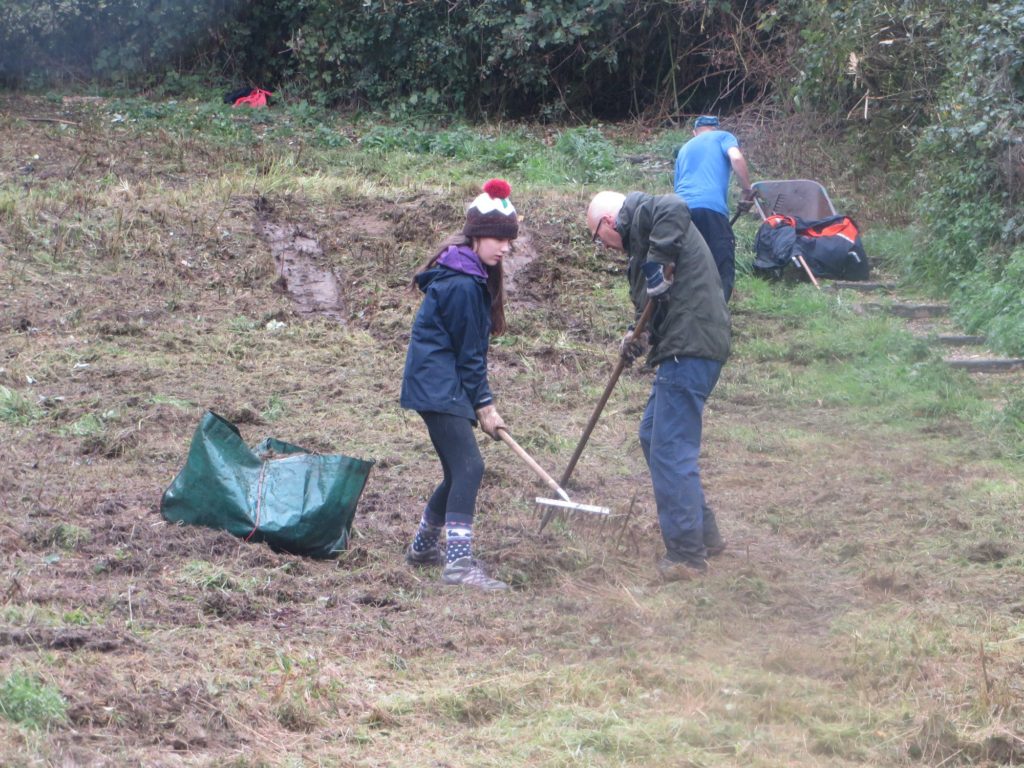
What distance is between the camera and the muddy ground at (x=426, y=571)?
4.01 metres

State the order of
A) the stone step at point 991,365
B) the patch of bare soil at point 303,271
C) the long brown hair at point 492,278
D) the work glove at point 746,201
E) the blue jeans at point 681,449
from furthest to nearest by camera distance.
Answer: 1. the patch of bare soil at point 303,271
2. the work glove at point 746,201
3. the stone step at point 991,365
4. the blue jeans at point 681,449
5. the long brown hair at point 492,278

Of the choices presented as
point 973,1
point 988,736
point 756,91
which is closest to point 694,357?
point 988,736

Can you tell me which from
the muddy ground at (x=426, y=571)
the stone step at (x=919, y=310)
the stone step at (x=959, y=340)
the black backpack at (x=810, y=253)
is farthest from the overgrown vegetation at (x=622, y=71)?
the muddy ground at (x=426, y=571)

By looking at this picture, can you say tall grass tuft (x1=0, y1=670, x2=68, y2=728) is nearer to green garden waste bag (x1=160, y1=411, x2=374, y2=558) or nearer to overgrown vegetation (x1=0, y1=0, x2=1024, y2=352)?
green garden waste bag (x1=160, y1=411, x2=374, y2=558)

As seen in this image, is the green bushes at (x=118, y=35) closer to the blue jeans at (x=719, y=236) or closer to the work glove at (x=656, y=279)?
the blue jeans at (x=719, y=236)

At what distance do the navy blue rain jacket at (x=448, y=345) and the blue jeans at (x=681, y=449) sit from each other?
85cm

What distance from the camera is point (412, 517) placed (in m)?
6.43

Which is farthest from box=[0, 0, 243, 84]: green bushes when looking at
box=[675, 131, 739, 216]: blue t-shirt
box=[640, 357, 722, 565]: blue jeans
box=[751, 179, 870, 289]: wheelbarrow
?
box=[640, 357, 722, 565]: blue jeans

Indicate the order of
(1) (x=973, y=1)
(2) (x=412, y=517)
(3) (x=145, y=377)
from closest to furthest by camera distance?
1. (2) (x=412, y=517)
2. (3) (x=145, y=377)
3. (1) (x=973, y=1)

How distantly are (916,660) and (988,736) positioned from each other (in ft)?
1.90

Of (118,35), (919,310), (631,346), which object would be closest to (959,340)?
(919,310)

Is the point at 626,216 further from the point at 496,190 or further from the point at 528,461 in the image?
the point at 528,461

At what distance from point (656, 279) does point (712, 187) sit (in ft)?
13.7

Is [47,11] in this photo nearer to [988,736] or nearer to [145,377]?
[145,377]
